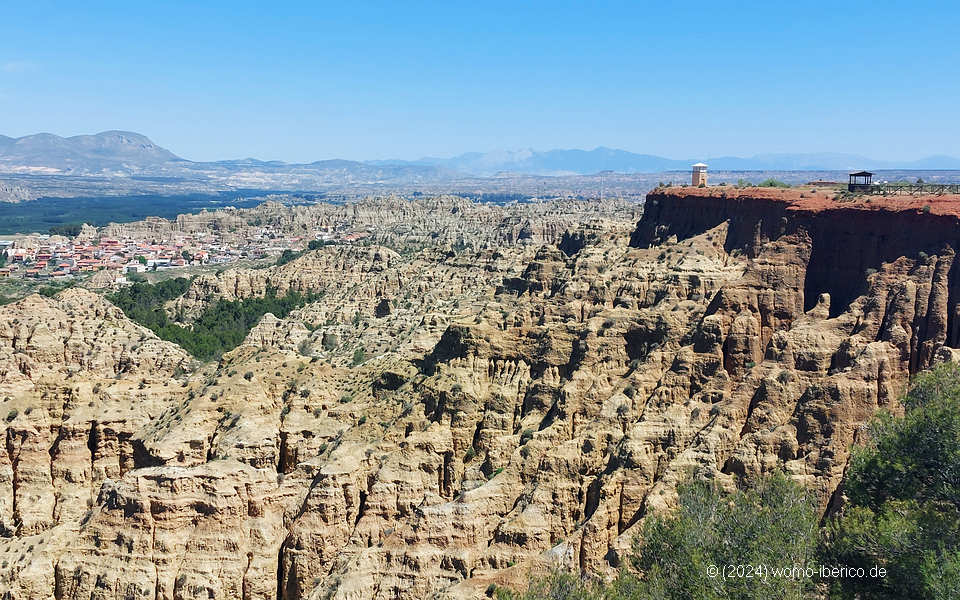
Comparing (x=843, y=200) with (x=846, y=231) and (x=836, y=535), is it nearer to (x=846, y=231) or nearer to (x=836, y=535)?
(x=846, y=231)

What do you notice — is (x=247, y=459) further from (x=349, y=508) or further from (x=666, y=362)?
(x=666, y=362)

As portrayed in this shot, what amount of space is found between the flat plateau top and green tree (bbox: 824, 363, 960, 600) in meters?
12.6

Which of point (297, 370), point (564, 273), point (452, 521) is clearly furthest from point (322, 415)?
point (564, 273)

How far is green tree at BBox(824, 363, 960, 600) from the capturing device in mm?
23266

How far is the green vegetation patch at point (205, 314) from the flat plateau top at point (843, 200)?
48.2m

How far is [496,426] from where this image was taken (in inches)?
1666

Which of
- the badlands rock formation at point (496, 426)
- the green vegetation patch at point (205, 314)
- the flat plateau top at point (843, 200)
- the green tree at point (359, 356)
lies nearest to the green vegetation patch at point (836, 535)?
the badlands rock formation at point (496, 426)

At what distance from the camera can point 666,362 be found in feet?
132

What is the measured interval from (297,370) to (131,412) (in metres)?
8.37

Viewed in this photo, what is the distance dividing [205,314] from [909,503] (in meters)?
98.5

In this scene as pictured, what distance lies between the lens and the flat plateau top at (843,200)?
39.6m

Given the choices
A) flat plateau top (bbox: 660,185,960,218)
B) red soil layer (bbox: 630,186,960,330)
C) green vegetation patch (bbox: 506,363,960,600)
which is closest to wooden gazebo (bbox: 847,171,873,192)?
flat plateau top (bbox: 660,185,960,218)

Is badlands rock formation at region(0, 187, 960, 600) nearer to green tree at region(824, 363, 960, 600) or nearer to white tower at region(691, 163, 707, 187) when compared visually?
green tree at region(824, 363, 960, 600)

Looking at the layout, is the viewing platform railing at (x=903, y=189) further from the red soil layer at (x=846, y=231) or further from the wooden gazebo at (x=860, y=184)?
the red soil layer at (x=846, y=231)
